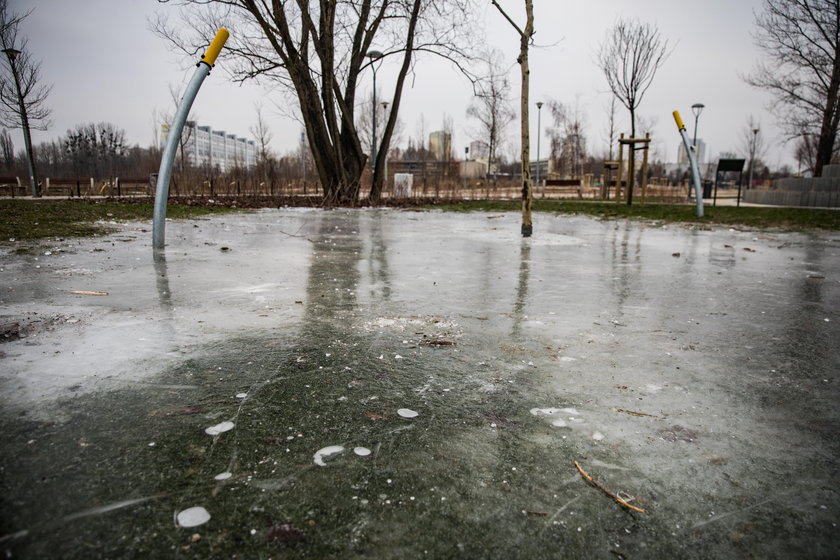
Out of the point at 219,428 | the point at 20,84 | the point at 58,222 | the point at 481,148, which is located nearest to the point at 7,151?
the point at 20,84

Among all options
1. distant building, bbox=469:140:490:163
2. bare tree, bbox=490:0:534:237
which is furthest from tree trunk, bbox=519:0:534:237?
distant building, bbox=469:140:490:163

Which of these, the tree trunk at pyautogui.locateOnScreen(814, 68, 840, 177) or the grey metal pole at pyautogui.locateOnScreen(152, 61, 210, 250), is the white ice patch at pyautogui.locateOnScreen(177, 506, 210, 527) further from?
the tree trunk at pyautogui.locateOnScreen(814, 68, 840, 177)

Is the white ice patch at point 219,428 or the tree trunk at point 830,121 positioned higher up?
the tree trunk at point 830,121

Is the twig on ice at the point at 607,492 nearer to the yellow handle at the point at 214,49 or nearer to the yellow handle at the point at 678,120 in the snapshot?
the yellow handle at the point at 214,49

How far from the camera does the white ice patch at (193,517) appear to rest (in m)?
1.35

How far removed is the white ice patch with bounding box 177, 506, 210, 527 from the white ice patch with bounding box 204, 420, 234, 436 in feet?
1.38

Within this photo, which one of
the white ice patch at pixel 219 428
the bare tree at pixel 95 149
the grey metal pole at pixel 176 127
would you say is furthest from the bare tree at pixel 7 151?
the white ice patch at pixel 219 428

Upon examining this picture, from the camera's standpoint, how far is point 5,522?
133cm

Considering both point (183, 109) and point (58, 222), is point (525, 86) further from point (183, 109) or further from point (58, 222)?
point (58, 222)

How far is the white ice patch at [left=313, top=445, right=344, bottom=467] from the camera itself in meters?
1.64

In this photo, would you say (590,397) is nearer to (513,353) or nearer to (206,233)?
(513,353)

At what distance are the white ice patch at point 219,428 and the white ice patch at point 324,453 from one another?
0.39 metres

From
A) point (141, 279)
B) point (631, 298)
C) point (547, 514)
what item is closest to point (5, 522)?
point (547, 514)

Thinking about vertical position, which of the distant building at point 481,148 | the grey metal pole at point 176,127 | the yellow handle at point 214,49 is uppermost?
the distant building at point 481,148
